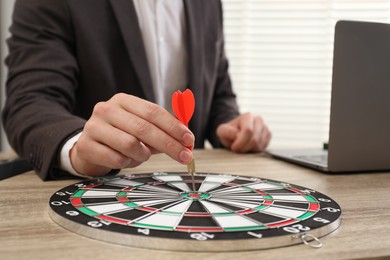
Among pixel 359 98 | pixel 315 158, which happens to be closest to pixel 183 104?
pixel 359 98

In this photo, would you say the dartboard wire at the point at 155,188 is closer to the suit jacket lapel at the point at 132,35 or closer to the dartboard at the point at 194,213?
the dartboard at the point at 194,213

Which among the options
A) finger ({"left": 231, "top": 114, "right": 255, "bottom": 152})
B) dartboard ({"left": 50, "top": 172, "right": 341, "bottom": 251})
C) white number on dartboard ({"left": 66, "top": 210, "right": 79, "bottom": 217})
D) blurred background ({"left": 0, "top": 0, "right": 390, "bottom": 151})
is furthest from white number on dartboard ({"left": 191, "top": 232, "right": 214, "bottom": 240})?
blurred background ({"left": 0, "top": 0, "right": 390, "bottom": 151})

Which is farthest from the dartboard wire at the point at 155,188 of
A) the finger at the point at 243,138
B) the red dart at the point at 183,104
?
the finger at the point at 243,138

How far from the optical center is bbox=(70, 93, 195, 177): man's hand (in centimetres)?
67

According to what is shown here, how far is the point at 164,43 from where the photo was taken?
1.55m

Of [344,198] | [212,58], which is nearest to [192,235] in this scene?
[344,198]

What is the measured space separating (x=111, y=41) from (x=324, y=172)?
0.74 m

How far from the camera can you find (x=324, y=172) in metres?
0.96

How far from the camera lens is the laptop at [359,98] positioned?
895 millimetres

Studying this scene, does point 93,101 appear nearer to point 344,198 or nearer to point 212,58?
point 212,58

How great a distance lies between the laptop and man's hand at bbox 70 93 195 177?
0.37m

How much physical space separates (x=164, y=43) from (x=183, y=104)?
3.01 ft

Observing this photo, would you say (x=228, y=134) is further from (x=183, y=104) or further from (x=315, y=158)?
(x=183, y=104)

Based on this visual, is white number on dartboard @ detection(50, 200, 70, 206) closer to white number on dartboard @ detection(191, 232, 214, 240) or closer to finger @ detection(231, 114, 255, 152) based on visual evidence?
white number on dartboard @ detection(191, 232, 214, 240)
